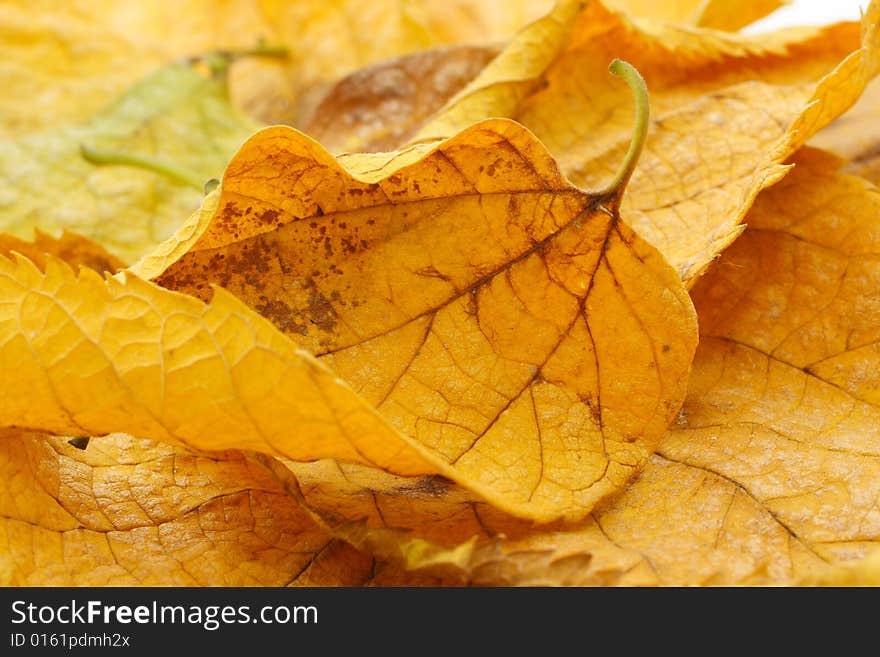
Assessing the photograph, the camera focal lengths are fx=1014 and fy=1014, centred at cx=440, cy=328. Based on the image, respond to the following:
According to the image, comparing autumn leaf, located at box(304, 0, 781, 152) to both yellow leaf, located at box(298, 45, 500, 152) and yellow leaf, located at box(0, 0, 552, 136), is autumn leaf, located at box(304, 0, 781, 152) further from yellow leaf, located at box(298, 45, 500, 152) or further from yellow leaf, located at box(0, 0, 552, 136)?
yellow leaf, located at box(0, 0, 552, 136)

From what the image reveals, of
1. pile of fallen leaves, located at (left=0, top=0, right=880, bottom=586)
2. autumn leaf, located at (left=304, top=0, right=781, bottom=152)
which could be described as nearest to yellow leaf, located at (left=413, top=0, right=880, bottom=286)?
pile of fallen leaves, located at (left=0, top=0, right=880, bottom=586)

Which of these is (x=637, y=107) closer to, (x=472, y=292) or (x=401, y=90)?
(x=472, y=292)

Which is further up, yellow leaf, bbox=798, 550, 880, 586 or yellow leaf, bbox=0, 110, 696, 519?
yellow leaf, bbox=0, 110, 696, 519

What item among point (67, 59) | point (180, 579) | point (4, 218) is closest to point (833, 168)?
point (180, 579)

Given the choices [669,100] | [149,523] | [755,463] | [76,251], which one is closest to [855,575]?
[755,463]

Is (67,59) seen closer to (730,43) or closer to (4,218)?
(4,218)

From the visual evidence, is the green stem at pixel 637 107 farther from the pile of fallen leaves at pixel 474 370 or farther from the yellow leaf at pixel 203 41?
the yellow leaf at pixel 203 41

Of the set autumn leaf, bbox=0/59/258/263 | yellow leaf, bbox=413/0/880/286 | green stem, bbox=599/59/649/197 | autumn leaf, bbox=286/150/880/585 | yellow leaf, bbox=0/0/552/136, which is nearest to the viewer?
autumn leaf, bbox=286/150/880/585
